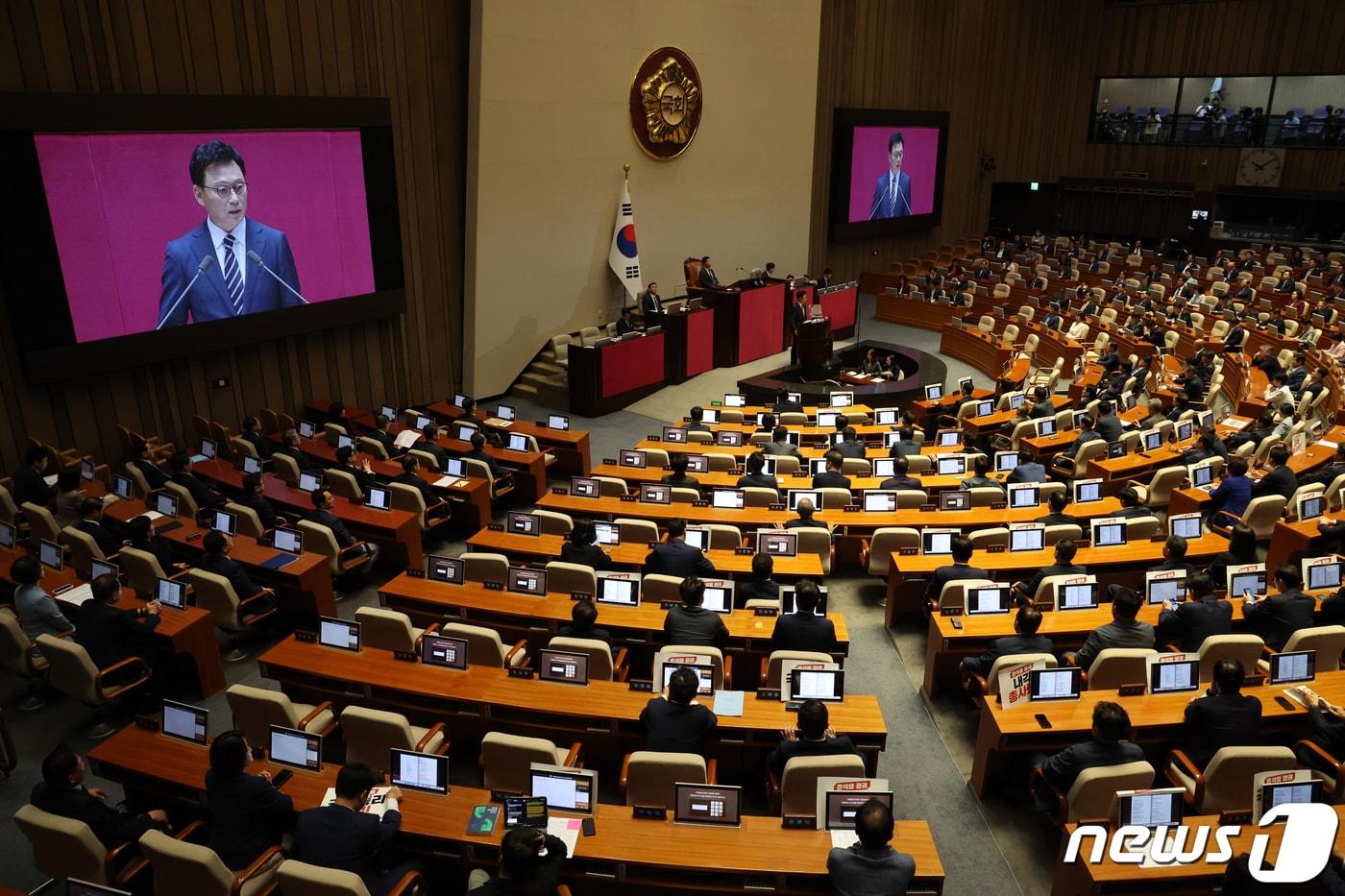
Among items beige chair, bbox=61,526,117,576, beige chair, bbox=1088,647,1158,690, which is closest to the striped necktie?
beige chair, bbox=61,526,117,576

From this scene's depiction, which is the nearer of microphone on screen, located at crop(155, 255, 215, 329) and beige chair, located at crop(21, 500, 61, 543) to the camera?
beige chair, located at crop(21, 500, 61, 543)

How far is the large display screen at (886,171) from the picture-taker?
21469mm

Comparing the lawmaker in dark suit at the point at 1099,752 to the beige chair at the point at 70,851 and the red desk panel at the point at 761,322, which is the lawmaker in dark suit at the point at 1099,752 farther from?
the red desk panel at the point at 761,322

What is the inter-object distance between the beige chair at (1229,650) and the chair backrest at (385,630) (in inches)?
203

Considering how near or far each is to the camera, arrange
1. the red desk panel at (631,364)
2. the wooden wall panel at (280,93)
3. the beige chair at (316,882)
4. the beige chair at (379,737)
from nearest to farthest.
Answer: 1. the beige chair at (316,882)
2. the beige chair at (379,737)
3. the wooden wall panel at (280,93)
4. the red desk panel at (631,364)

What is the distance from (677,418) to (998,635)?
27.7 ft

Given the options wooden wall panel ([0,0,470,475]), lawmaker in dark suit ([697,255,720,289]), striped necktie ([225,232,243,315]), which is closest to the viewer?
wooden wall panel ([0,0,470,475])

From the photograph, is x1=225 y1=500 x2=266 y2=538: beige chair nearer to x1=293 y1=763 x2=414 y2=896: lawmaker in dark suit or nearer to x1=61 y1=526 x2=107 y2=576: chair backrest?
x1=61 y1=526 x2=107 y2=576: chair backrest

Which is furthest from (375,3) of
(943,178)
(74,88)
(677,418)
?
(943,178)

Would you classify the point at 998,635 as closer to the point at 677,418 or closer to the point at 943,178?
the point at 677,418

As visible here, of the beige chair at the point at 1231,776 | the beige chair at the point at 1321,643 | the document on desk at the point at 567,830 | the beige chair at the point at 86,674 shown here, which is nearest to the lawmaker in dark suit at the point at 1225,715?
the beige chair at the point at 1231,776

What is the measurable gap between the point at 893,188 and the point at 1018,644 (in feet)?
62.3

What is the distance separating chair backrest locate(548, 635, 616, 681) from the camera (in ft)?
19.6

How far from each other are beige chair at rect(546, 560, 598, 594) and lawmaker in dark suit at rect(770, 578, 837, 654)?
1634mm
